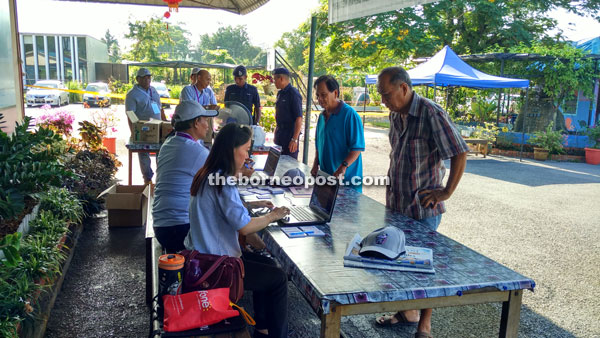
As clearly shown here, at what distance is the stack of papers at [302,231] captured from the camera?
2574mm

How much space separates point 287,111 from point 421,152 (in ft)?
10.5

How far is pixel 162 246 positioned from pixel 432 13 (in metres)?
16.3

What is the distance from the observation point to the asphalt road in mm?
3371

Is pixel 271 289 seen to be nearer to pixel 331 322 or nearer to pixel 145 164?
pixel 331 322

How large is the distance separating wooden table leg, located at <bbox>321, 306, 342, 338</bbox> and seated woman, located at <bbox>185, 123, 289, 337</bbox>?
2.61 feet

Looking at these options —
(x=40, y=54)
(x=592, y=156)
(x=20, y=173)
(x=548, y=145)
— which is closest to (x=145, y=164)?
(x=20, y=173)

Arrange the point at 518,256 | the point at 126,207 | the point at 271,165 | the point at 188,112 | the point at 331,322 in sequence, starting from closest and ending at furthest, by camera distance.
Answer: the point at 331,322
the point at 188,112
the point at 271,165
the point at 518,256
the point at 126,207

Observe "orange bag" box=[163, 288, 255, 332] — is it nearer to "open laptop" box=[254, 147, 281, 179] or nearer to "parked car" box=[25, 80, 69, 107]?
"open laptop" box=[254, 147, 281, 179]

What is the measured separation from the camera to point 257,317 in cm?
285

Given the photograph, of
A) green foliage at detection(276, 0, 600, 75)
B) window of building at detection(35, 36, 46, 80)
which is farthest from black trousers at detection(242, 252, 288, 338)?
window of building at detection(35, 36, 46, 80)

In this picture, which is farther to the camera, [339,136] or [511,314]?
[339,136]

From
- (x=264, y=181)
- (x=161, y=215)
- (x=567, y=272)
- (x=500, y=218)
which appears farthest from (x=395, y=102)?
(x=500, y=218)

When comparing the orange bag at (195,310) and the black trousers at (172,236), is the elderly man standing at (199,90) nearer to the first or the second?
the black trousers at (172,236)

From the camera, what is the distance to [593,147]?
13.0 meters
